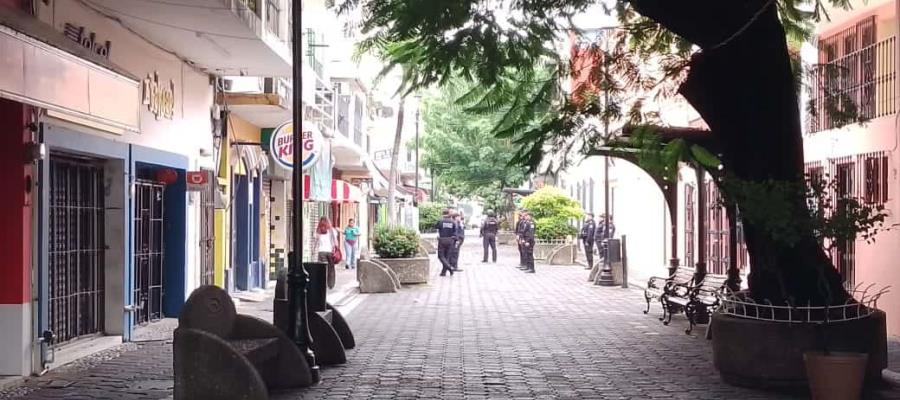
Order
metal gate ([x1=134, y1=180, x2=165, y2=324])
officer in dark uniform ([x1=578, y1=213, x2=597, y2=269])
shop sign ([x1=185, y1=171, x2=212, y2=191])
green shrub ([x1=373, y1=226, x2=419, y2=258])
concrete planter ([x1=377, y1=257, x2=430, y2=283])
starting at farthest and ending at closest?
officer in dark uniform ([x1=578, y1=213, x2=597, y2=269]) < concrete planter ([x1=377, y1=257, x2=430, y2=283]) < green shrub ([x1=373, y1=226, x2=419, y2=258]) < shop sign ([x1=185, y1=171, x2=212, y2=191]) < metal gate ([x1=134, y1=180, x2=165, y2=324])

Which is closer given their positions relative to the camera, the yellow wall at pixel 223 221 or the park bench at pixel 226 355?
the park bench at pixel 226 355

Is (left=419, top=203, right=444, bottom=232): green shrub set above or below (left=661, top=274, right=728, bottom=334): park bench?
above

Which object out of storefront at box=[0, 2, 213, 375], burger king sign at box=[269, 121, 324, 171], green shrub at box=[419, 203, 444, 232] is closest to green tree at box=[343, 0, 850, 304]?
storefront at box=[0, 2, 213, 375]

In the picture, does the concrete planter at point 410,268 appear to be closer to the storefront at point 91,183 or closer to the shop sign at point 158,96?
the storefront at point 91,183

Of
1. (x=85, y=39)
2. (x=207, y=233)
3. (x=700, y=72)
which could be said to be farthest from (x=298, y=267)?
(x=207, y=233)

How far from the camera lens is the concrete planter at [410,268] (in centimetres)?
2173

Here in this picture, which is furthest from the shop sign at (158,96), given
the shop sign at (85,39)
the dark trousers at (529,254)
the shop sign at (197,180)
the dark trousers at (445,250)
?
the dark trousers at (529,254)

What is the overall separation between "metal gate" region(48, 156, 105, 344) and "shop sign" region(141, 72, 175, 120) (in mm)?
1380

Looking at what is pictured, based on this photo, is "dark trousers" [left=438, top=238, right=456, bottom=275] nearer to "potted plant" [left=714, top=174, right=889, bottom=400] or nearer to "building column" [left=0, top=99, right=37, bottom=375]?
"building column" [left=0, top=99, right=37, bottom=375]

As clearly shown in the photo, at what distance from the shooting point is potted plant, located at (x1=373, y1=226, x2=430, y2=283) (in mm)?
21594

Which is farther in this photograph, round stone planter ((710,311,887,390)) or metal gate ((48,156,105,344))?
metal gate ((48,156,105,344))

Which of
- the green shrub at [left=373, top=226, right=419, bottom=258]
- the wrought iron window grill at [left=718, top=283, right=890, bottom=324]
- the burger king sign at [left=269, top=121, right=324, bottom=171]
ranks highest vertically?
the burger king sign at [left=269, top=121, right=324, bottom=171]

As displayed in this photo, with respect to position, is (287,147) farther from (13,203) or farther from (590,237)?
(590,237)

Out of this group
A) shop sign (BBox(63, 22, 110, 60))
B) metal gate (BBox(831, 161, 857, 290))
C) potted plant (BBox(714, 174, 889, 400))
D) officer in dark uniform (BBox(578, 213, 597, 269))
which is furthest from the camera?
officer in dark uniform (BBox(578, 213, 597, 269))
